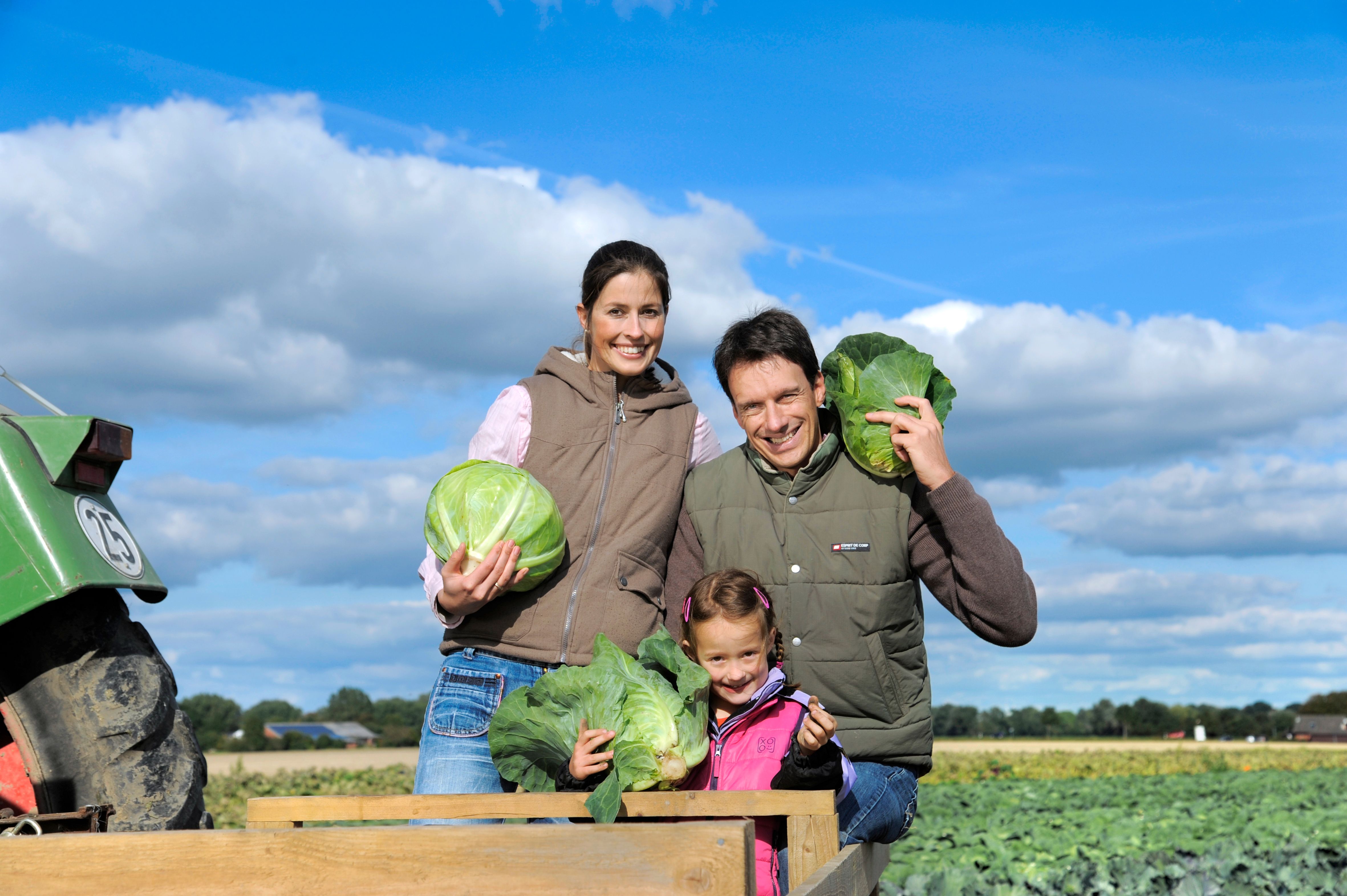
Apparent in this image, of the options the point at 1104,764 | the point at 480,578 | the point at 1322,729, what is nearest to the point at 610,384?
the point at 480,578

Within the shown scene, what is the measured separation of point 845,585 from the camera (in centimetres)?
332

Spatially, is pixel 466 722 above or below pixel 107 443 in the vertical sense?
below

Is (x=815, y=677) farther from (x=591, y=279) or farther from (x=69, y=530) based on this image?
(x=69, y=530)

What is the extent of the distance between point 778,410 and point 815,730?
3.58ft

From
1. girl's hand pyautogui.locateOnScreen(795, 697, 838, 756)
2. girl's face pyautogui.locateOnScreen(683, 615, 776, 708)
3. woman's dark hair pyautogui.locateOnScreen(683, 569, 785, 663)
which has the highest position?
woman's dark hair pyautogui.locateOnScreen(683, 569, 785, 663)

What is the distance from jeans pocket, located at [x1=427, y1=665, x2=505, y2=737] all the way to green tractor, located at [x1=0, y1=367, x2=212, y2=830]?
2.53ft

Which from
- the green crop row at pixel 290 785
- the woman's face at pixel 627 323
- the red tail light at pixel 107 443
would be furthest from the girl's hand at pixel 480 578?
the green crop row at pixel 290 785

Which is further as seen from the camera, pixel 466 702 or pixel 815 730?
pixel 466 702

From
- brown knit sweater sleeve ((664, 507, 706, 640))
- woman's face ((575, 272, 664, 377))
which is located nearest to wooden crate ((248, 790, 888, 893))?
brown knit sweater sleeve ((664, 507, 706, 640))

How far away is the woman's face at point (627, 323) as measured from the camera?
3.63 meters

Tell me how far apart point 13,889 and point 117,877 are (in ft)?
0.73

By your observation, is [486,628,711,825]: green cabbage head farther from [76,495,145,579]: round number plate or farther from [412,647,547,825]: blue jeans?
[76,495,145,579]: round number plate

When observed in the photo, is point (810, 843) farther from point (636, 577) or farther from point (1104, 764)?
point (1104, 764)

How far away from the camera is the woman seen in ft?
11.1
